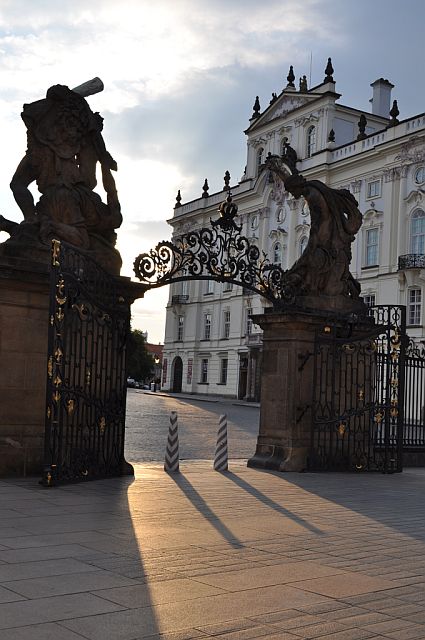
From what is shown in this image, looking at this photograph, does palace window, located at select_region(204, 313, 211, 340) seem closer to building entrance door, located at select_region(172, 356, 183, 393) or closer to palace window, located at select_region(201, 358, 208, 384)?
palace window, located at select_region(201, 358, 208, 384)

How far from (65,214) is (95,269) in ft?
3.38

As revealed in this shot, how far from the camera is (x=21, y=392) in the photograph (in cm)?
1097

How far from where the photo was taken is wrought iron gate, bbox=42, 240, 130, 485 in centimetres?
1009

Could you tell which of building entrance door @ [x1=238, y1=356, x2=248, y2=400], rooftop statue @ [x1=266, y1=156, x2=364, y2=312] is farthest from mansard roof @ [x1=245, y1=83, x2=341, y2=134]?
rooftop statue @ [x1=266, y1=156, x2=364, y2=312]

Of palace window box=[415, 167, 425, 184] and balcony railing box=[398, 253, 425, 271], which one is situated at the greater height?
palace window box=[415, 167, 425, 184]

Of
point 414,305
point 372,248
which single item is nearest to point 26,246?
point 414,305

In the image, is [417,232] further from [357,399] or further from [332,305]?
[357,399]

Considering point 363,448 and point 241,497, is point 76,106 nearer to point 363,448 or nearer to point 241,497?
point 241,497

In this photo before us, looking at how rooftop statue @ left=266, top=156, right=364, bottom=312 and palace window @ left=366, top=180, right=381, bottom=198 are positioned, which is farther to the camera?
palace window @ left=366, top=180, right=381, bottom=198

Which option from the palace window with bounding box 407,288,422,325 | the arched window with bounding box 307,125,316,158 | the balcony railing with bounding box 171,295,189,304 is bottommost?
the palace window with bounding box 407,288,422,325

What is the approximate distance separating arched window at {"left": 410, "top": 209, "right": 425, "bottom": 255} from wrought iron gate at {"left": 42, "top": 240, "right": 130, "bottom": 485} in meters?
36.8

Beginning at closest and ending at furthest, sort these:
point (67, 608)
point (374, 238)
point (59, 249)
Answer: point (67, 608) → point (59, 249) → point (374, 238)

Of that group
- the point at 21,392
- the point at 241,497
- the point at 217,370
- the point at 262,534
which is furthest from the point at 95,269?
the point at 217,370

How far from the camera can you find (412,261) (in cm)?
4647
